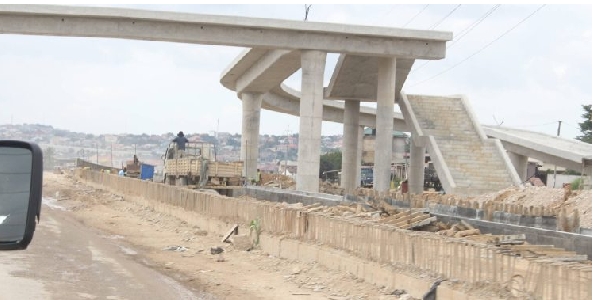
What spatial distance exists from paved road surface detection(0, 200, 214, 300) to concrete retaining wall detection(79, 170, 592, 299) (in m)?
3.27

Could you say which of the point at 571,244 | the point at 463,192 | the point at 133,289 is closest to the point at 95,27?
the point at 463,192

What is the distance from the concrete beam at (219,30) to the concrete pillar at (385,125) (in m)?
2.33

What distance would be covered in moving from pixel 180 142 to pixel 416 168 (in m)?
20.1

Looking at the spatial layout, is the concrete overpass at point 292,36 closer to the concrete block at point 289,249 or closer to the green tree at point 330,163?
the concrete block at point 289,249

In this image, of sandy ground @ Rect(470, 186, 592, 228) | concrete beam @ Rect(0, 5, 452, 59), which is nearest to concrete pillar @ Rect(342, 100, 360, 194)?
concrete beam @ Rect(0, 5, 452, 59)

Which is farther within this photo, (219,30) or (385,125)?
(385,125)

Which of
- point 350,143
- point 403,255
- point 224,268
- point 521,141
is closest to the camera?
point 403,255

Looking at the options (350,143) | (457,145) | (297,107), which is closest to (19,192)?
(457,145)

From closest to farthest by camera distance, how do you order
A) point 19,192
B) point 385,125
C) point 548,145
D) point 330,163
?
point 19,192 → point 385,125 → point 548,145 → point 330,163

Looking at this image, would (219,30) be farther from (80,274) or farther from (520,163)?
(520,163)

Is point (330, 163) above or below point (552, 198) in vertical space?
above

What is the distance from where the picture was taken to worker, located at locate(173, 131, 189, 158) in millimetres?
46688

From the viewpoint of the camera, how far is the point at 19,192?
6.99 m

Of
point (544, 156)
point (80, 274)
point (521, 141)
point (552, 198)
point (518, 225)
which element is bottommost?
point (80, 274)
